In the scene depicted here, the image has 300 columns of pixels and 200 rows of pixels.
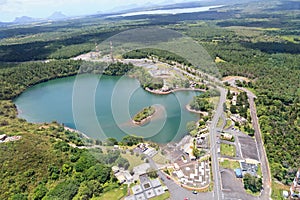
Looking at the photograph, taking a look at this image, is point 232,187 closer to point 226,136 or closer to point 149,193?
point 149,193

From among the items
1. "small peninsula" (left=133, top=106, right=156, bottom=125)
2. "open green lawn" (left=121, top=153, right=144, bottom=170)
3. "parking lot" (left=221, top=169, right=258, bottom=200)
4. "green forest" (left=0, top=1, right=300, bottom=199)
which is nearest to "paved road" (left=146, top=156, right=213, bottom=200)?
"parking lot" (left=221, top=169, right=258, bottom=200)

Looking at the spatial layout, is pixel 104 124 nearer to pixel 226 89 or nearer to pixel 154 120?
pixel 154 120

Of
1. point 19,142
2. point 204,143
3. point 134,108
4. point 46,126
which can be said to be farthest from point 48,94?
point 204,143

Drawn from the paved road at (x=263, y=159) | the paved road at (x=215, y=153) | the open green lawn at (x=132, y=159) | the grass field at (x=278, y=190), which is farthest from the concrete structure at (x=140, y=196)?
the grass field at (x=278, y=190)

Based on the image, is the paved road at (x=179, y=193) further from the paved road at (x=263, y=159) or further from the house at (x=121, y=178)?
the paved road at (x=263, y=159)

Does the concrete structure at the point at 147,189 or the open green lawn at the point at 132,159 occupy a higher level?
the open green lawn at the point at 132,159

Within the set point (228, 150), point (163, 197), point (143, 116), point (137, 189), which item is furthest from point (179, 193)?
point (143, 116)

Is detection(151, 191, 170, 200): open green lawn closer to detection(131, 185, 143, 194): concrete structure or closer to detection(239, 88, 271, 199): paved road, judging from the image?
detection(131, 185, 143, 194): concrete structure
